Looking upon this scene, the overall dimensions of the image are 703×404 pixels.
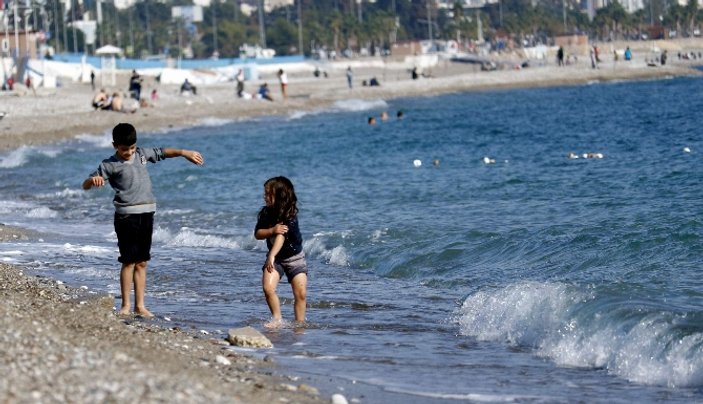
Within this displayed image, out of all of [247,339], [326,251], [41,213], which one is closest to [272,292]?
[247,339]

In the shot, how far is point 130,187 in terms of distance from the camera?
976 centimetres

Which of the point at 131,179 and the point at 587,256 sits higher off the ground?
the point at 131,179

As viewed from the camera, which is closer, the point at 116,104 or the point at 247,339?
the point at 247,339

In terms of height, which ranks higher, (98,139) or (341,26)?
(341,26)

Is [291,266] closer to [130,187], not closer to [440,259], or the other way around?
[130,187]

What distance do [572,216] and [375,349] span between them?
8.61 metres

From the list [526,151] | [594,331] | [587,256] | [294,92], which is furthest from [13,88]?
[594,331]

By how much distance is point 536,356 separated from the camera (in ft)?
30.0

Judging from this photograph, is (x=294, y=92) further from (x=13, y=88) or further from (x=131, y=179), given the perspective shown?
(x=131, y=179)

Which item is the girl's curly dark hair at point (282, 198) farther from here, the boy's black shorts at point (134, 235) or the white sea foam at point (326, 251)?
the white sea foam at point (326, 251)

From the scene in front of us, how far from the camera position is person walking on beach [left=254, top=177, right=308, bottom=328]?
9.80 m

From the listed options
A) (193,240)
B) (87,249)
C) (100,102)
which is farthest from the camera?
(100,102)

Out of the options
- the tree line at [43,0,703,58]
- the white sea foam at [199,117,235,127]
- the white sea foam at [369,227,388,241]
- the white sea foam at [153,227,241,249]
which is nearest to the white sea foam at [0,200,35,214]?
the white sea foam at [153,227,241,249]

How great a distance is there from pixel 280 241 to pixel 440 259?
472 centimetres
